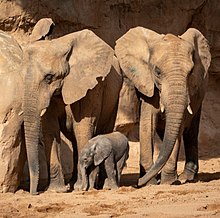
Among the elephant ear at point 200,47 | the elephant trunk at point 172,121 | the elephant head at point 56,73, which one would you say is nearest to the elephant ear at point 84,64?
the elephant head at point 56,73

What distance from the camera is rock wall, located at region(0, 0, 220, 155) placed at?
1427 cm

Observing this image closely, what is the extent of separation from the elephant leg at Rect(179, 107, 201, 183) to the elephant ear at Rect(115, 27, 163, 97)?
147cm

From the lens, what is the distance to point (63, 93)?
413 inches

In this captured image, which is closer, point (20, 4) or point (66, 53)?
point (66, 53)

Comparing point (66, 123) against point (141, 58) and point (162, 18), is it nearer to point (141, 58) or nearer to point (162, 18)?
point (141, 58)

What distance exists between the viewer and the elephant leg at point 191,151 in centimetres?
1248

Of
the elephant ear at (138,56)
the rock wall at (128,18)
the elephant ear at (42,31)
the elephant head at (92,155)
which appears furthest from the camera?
the rock wall at (128,18)

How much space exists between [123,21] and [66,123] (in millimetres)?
5200

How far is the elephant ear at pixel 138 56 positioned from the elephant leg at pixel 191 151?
1.47 m

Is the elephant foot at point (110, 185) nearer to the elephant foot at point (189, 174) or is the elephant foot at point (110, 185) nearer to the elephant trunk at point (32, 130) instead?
the elephant trunk at point (32, 130)

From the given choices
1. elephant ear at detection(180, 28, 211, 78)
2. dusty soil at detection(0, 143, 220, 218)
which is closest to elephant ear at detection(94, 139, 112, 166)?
A: dusty soil at detection(0, 143, 220, 218)

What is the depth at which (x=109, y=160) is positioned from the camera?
1068cm

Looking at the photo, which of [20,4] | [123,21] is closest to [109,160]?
[20,4]

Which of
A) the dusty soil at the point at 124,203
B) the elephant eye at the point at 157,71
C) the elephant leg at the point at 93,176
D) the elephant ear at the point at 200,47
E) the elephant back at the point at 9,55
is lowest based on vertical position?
the dusty soil at the point at 124,203
